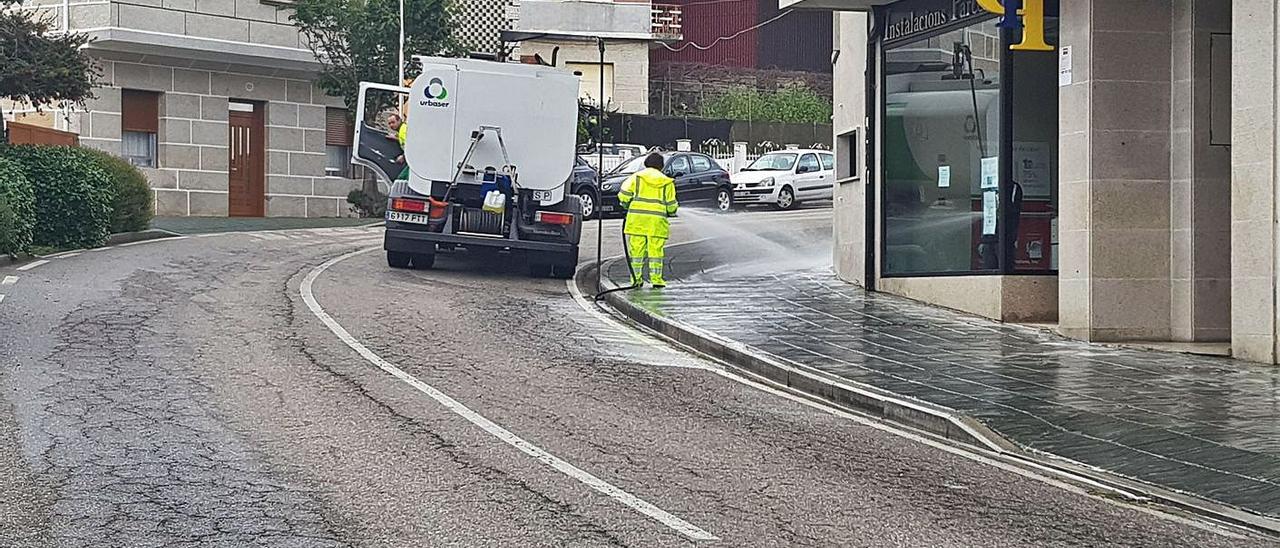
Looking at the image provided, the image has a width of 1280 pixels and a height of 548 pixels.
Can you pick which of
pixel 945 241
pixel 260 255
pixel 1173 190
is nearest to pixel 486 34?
pixel 260 255

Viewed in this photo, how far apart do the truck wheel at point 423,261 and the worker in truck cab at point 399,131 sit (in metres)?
1.03

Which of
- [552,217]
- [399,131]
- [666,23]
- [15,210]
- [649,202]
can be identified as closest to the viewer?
[649,202]

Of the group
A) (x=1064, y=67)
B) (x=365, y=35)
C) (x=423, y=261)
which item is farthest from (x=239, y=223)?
(x=1064, y=67)

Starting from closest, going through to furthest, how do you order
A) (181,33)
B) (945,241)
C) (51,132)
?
(945,241), (51,132), (181,33)

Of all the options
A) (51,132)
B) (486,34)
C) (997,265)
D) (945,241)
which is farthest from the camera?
(486,34)

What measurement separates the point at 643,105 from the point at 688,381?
34294mm

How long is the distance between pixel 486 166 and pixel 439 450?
37.1ft

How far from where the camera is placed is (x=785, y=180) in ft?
116

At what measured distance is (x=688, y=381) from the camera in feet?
38.6

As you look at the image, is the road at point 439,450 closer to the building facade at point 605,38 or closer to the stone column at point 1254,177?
the stone column at point 1254,177

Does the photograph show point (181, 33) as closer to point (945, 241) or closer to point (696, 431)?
point (945, 241)

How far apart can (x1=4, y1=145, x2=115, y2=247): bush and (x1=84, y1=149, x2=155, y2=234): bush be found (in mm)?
1066

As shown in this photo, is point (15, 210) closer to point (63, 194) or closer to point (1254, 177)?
point (63, 194)

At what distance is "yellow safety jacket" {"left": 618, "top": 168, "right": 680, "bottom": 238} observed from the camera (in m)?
18.7
